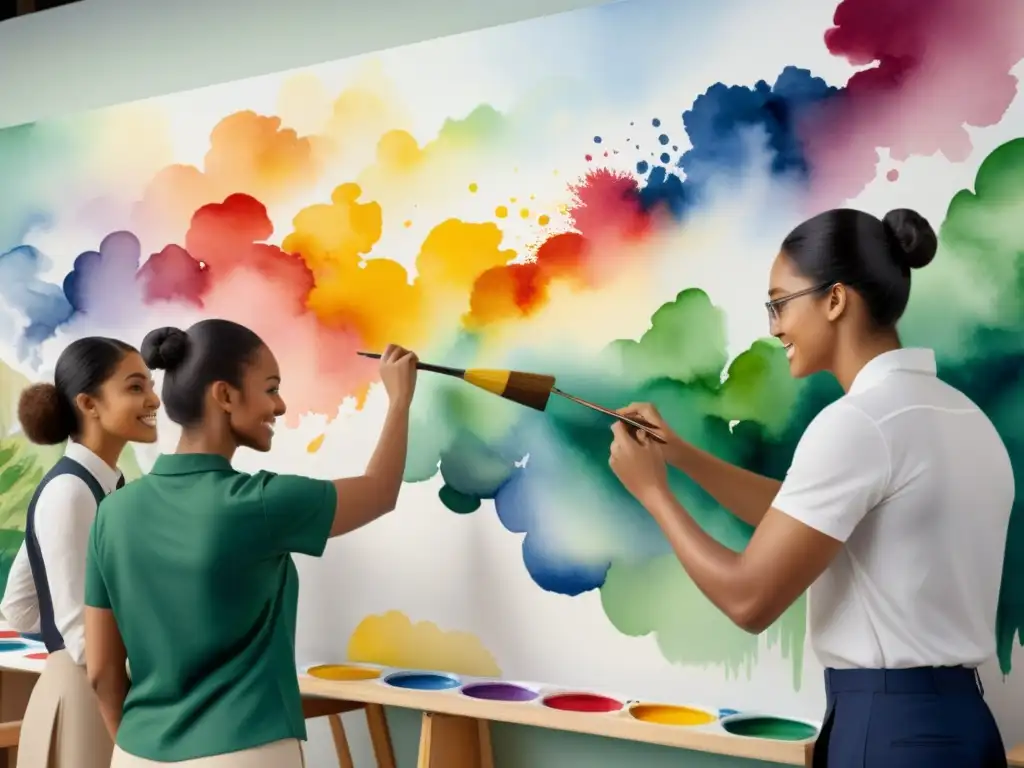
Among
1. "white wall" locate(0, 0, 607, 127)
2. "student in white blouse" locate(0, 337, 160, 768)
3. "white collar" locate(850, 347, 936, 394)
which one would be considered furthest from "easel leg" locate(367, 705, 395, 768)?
"white wall" locate(0, 0, 607, 127)

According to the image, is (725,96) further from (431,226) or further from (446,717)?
(446,717)

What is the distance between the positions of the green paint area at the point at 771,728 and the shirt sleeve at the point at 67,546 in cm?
119

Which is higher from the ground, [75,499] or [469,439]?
[469,439]

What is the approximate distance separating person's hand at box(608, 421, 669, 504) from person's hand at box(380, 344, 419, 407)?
1.27 ft

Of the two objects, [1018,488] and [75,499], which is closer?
[1018,488]

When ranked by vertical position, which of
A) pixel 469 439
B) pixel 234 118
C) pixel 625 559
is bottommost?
pixel 625 559

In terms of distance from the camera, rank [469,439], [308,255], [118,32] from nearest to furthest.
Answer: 1. [469,439]
2. [308,255]
3. [118,32]

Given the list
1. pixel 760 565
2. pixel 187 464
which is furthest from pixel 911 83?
pixel 187 464

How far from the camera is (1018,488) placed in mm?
1851

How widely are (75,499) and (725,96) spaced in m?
1.44

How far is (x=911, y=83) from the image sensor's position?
192cm

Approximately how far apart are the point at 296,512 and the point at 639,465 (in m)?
0.51

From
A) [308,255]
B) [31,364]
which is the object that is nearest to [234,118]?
[308,255]

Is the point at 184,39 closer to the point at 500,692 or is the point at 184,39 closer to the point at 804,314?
the point at 500,692
